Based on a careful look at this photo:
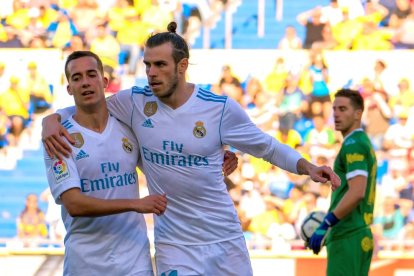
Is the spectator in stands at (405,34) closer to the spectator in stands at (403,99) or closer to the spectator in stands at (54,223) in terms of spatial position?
the spectator in stands at (403,99)

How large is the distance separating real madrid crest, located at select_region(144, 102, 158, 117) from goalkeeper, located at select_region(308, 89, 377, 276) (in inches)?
78.5

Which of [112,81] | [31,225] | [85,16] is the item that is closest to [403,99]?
[112,81]

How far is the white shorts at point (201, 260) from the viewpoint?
181 inches

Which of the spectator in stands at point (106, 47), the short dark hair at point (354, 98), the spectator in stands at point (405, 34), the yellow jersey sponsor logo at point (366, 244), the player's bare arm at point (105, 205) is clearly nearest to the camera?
the player's bare arm at point (105, 205)

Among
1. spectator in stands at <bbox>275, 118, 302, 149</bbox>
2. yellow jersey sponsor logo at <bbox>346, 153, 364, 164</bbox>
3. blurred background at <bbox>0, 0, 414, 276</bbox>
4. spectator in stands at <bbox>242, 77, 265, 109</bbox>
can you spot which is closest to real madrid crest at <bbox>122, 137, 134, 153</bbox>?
yellow jersey sponsor logo at <bbox>346, 153, 364, 164</bbox>

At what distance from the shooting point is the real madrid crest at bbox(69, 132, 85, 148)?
4.45 m

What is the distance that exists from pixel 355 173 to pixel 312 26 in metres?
5.81

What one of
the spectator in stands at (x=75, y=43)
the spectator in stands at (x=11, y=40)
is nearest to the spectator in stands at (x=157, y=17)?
the spectator in stands at (x=75, y=43)

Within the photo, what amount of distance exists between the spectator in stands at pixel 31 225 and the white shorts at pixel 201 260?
6709mm

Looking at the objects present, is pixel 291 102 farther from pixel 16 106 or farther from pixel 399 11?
pixel 16 106

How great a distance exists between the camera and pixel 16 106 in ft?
38.5

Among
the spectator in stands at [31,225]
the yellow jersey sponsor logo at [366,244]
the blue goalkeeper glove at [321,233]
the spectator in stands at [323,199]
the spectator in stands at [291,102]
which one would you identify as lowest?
the spectator in stands at [31,225]

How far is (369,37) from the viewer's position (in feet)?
38.8

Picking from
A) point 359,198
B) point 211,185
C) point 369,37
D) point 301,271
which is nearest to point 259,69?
point 369,37
